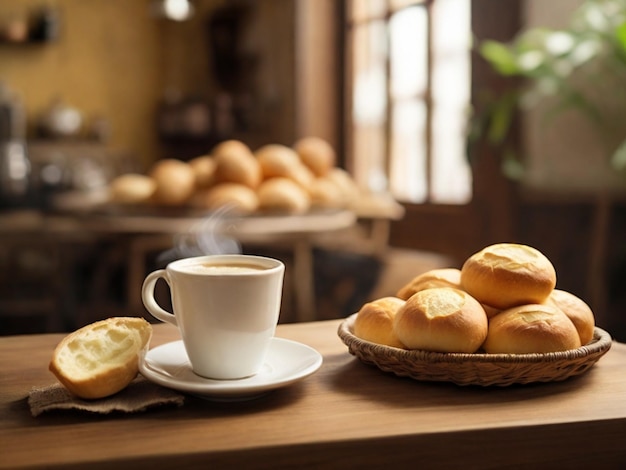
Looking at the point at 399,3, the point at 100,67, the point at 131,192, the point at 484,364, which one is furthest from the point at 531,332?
the point at 100,67

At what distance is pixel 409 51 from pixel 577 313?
3.21m

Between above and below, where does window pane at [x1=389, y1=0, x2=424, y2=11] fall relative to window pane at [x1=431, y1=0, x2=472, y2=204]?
above

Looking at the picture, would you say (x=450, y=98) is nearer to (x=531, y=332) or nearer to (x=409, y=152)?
(x=409, y=152)

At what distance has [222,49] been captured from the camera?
546 centimetres

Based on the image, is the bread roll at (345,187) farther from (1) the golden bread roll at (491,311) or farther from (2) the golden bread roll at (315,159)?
(1) the golden bread roll at (491,311)

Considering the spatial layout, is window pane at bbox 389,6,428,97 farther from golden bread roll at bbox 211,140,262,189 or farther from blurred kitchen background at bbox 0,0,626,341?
golden bread roll at bbox 211,140,262,189

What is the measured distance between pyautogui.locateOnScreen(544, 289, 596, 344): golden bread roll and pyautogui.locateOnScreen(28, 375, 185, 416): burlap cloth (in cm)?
40

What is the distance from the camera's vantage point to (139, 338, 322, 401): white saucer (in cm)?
64

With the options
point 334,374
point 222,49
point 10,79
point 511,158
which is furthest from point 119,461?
point 10,79

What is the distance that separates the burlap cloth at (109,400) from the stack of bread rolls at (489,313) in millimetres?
226

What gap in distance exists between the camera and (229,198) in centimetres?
200

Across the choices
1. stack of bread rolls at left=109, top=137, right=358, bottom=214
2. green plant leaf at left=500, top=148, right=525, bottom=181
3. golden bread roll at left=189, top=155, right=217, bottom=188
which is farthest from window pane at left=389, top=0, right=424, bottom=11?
golden bread roll at left=189, top=155, right=217, bottom=188

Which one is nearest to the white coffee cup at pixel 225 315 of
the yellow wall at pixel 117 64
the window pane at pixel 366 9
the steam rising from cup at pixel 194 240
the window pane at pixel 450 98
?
the steam rising from cup at pixel 194 240

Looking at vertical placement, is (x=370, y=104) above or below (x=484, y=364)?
above
